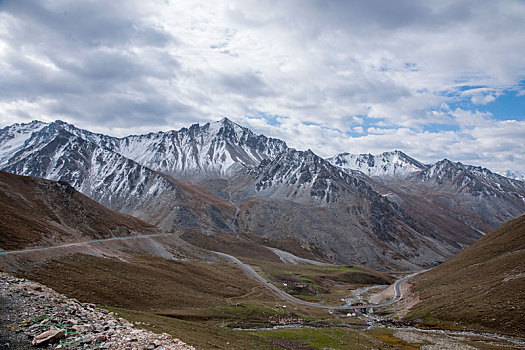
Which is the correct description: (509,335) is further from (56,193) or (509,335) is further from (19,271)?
(56,193)

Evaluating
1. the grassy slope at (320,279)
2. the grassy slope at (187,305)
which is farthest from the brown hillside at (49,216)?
the grassy slope at (320,279)

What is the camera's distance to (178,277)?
90.1m

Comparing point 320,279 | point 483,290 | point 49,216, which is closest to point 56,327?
point 483,290

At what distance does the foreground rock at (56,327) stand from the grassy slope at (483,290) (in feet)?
208

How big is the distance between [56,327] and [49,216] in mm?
93722

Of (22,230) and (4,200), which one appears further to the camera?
(4,200)

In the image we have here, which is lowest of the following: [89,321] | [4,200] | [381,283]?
[381,283]

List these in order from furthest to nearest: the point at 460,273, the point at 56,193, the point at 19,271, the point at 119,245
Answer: the point at 56,193, the point at 119,245, the point at 460,273, the point at 19,271

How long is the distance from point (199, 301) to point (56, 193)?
76995 millimetres

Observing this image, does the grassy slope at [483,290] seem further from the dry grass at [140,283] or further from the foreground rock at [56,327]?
the foreground rock at [56,327]

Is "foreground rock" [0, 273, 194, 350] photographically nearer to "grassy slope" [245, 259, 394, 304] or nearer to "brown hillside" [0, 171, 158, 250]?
"brown hillside" [0, 171, 158, 250]

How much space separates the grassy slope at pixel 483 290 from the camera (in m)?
63.5

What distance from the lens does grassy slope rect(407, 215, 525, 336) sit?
63531 mm

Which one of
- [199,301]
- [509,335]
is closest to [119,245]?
[199,301]
